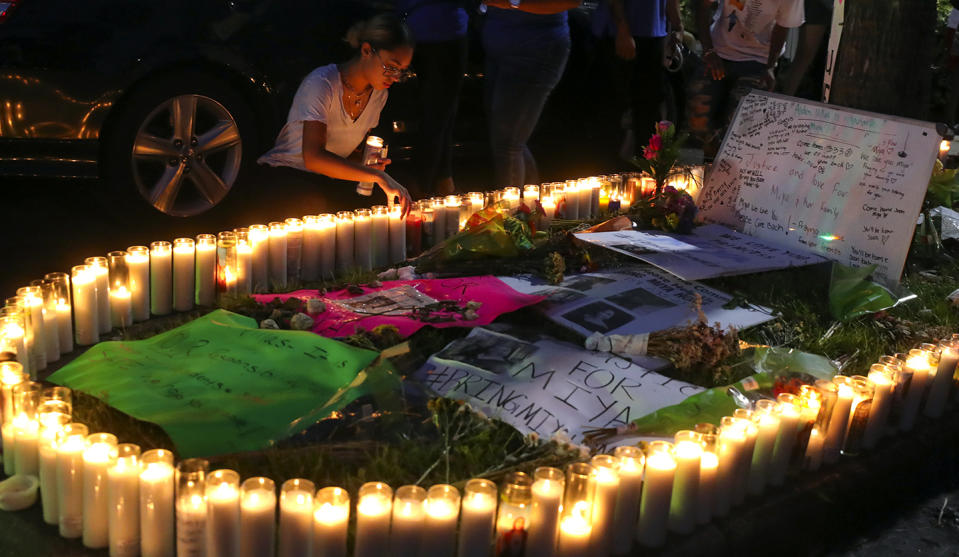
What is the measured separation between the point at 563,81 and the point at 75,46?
3.46 m

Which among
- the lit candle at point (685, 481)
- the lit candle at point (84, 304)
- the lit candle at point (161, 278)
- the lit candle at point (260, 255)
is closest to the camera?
the lit candle at point (685, 481)

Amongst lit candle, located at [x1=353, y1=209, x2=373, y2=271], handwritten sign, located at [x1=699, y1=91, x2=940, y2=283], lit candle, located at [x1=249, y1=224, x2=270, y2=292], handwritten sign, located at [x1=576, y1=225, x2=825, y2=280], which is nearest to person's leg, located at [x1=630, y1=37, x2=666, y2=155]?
handwritten sign, located at [x1=699, y1=91, x2=940, y2=283]

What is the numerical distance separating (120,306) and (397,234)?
4.07 ft

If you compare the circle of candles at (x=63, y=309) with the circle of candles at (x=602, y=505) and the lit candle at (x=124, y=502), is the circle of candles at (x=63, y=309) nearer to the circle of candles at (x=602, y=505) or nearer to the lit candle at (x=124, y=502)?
the lit candle at (x=124, y=502)

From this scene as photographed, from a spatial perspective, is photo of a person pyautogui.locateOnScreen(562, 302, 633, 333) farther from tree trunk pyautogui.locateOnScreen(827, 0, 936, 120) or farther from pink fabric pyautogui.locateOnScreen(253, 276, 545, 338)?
tree trunk pyautogui.locateOnScreen(827, 0, 936, 120)

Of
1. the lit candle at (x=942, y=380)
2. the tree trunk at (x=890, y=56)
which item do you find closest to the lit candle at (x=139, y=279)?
the lit candle at (x=942, y=380)

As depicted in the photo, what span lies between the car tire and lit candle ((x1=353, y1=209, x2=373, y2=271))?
4.79 feet

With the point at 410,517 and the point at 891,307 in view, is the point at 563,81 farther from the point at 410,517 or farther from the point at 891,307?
the point at 410,517

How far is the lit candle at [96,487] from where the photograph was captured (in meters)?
2.23

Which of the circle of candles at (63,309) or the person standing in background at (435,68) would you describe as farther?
the person standing in background at (435,68)

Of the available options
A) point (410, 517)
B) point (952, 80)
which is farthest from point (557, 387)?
point (952, 80)

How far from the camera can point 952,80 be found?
1070 cm

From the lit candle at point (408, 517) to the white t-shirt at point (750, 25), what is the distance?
466 centimetres

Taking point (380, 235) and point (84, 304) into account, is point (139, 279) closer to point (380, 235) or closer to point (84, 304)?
point (84, 304)
